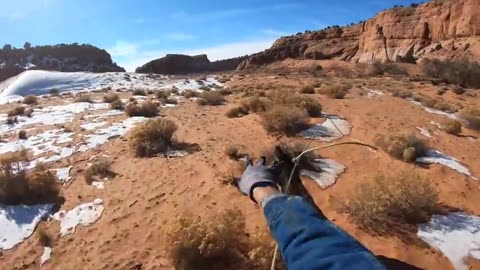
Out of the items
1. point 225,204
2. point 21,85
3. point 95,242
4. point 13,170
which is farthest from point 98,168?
point 21,85

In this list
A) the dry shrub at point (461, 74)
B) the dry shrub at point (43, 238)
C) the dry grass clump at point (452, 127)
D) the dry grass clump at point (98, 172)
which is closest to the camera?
the dry shrub at point (43, 238)

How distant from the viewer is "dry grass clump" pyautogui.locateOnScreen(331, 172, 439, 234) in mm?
5605

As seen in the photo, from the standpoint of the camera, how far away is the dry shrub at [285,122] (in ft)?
31.7

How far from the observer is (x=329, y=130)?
991 cm

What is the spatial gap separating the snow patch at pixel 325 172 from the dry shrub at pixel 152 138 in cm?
343

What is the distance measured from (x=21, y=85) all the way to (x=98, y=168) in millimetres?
25867

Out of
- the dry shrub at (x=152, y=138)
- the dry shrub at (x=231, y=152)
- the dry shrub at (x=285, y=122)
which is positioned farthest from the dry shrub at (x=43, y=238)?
the dry shrub at (x=285, y=122)

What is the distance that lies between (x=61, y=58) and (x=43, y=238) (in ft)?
227

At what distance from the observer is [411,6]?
151 feet

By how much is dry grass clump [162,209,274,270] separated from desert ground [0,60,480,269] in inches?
3.3

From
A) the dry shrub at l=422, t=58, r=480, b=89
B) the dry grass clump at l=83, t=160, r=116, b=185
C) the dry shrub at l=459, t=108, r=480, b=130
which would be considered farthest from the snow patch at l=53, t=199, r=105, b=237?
the dry shrub at l=422, t=58, r=480, b=89

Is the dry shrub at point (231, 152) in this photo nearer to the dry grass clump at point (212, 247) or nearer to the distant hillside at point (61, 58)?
the dry grass clump at point (212, 247)

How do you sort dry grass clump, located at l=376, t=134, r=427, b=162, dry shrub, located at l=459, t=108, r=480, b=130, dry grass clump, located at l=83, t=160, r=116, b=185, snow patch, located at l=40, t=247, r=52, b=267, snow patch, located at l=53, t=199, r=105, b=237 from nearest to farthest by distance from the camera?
snow patch, located at l=40, t=247, r=52, b=267 → snow patch, located at l=53, t=199, r=105, b=237 → dry grass clump, located at l=83, t=160, r=116, b=185 → dry grass clump, located at l=376, t=134, r=427, b=162 → dry shrub, located at l=459, t=108, r=480, b=130

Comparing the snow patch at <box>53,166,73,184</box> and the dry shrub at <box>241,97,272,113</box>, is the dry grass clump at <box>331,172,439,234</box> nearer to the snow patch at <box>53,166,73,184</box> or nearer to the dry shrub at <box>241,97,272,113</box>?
the snow patch at <box>53,166,73,184</box>
